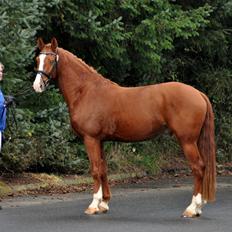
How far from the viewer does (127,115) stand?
1016cm

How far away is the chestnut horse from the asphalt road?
395 millimetres

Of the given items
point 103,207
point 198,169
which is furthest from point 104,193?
point 198,169

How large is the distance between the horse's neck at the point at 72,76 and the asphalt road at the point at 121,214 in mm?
1792

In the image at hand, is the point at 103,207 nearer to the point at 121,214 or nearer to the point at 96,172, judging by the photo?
the point at 121,214

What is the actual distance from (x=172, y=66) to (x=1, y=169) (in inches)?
275

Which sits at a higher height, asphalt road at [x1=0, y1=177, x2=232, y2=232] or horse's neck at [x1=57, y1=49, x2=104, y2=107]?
horse's neck at [x1=57, y1=49, x2=104, y2=107]

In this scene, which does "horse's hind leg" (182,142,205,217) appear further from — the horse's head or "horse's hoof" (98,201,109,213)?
the horse's head

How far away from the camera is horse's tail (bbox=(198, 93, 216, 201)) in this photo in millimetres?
9906

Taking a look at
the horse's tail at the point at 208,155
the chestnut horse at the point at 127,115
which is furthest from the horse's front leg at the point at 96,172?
the horse's tail at the point at 208,155

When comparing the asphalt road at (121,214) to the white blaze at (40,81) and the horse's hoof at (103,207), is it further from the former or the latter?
the white blaze at (40,81)

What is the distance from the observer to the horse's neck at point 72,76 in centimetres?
1052

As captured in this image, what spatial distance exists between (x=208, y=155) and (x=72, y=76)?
97.1 inches

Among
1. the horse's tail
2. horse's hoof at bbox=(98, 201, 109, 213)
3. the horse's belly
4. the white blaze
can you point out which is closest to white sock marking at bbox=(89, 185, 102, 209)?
horse's hoof at bbox=(98, 201, 109, 213)

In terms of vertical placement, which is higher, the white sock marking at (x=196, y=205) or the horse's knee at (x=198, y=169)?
the horse's knee at (x=198, y=169)
